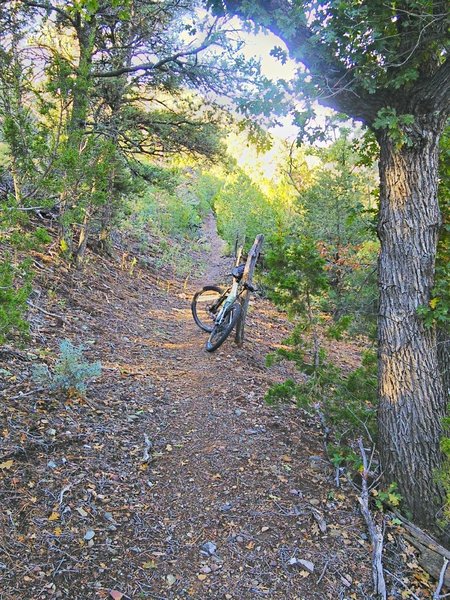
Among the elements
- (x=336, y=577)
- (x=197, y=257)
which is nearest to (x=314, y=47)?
(x=336, y=577)

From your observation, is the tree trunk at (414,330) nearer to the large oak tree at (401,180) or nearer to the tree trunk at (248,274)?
the large oak tree at (401,180)

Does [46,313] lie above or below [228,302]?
below

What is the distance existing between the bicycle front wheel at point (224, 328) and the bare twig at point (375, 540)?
9.98 ft

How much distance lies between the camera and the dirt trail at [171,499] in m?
2.37

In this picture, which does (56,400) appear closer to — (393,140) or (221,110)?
(393,140)

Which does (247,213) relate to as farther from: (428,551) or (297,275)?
(428,551)

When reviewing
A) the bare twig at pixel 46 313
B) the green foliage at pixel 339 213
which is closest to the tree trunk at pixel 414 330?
the bare twig at pixel 46 313

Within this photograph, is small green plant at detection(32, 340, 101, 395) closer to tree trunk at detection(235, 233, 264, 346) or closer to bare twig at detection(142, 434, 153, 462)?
bare twig at detection(142, 434, 153, 462)

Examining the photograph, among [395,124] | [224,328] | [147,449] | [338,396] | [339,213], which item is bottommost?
[147,449]

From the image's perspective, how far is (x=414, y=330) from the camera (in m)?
3.16

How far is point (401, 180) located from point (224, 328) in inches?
151

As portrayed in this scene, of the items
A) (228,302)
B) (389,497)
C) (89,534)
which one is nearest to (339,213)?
(228,302)

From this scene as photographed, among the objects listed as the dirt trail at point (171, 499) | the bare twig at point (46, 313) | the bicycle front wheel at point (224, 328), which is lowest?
the dirt trail at point (171, 499)

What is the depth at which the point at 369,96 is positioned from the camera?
10.5 feet
